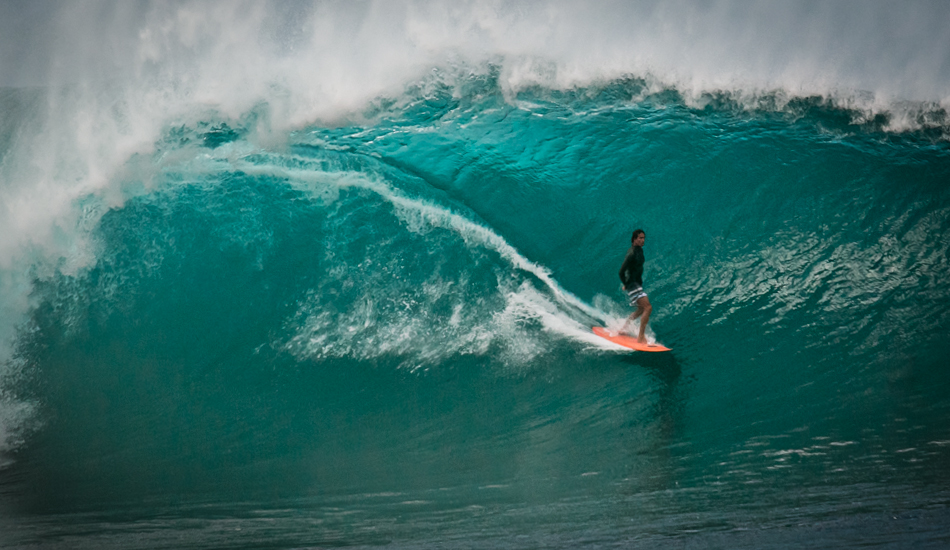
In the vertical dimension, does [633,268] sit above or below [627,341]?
above

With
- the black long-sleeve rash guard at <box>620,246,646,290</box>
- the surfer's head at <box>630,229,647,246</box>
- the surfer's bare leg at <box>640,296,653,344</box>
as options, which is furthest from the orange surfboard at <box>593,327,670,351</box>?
the surfer's head at <box>630,229,647,246</box>

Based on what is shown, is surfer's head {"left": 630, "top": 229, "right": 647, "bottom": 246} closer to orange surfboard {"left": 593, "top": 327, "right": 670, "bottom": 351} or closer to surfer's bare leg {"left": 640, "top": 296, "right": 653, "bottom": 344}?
surfer's bare leg {"left": 640, "top": 296, "right": 653, "bottom": 344}

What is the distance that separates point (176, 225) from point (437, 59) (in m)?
5.73

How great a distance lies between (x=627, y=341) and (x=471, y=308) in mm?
1709

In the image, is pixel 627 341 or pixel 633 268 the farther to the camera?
pixel 627 341

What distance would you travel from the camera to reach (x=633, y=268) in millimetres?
5922

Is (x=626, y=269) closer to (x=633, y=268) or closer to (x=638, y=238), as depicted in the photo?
(x=633, y=268)

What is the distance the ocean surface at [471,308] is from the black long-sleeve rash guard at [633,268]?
716mm

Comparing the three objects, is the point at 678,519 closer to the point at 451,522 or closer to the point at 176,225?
the point at 451,522

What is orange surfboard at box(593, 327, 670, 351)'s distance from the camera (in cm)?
598

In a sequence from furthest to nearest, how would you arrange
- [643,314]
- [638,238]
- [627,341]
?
[627,341] → [643,314] → [638,238]

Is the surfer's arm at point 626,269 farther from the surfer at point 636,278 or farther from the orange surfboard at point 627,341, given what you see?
the orange surfboard at point 627,341

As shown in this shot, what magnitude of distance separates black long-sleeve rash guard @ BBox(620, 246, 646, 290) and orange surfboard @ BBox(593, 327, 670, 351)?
0.55 m

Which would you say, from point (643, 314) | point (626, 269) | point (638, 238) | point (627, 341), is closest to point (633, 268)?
point (626, 269)
